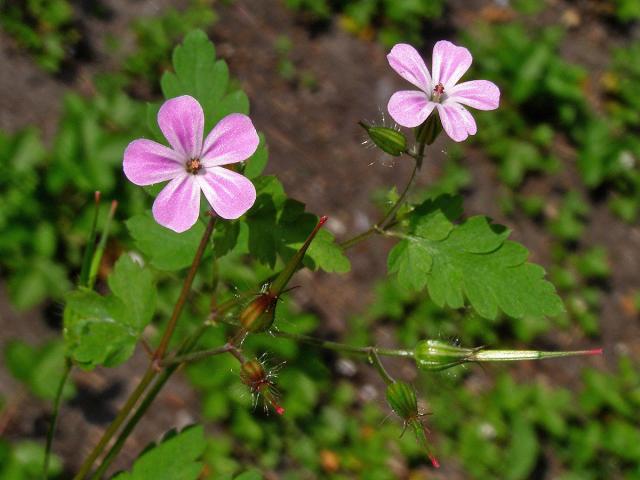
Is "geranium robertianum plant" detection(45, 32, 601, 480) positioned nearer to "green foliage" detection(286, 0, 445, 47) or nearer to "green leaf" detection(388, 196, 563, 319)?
"green leaf" detection(388, 196, 563, 319)

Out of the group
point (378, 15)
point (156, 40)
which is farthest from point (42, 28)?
point (378, 15)

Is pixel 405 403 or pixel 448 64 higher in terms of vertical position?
pixel 448 64

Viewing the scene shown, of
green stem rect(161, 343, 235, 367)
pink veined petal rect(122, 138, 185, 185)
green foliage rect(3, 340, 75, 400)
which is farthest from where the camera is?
green foliage rect(3, 340, 75, 400)

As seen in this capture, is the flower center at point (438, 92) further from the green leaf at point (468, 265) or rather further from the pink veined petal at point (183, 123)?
the pink veined petal at point (183, 123)

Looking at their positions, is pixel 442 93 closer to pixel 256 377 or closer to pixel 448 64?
pixel 448 64

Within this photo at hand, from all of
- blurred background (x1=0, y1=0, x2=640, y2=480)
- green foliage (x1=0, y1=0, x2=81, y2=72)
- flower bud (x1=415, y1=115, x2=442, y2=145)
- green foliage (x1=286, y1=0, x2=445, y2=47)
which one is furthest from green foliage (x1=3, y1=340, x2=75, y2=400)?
green foliage (x1=286, y1=0, x2=445, y2=47)

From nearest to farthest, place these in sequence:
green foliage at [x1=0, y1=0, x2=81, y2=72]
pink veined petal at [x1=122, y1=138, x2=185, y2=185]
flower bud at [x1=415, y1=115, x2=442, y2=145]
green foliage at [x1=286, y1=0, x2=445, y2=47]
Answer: pink veined petal at [x1=122, y1=138, x2=185, y2=185] < flower bud at [x1=415, y1=115, x2=442, y2=145] < green foliage at [x1=0, y1=0, x2=81, y2=72] < green foliage at [x1=286, y1=0, x2=445, y2=47]

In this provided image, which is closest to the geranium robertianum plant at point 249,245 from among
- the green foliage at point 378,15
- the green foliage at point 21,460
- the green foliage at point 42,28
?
the green foliage at point 21,460
